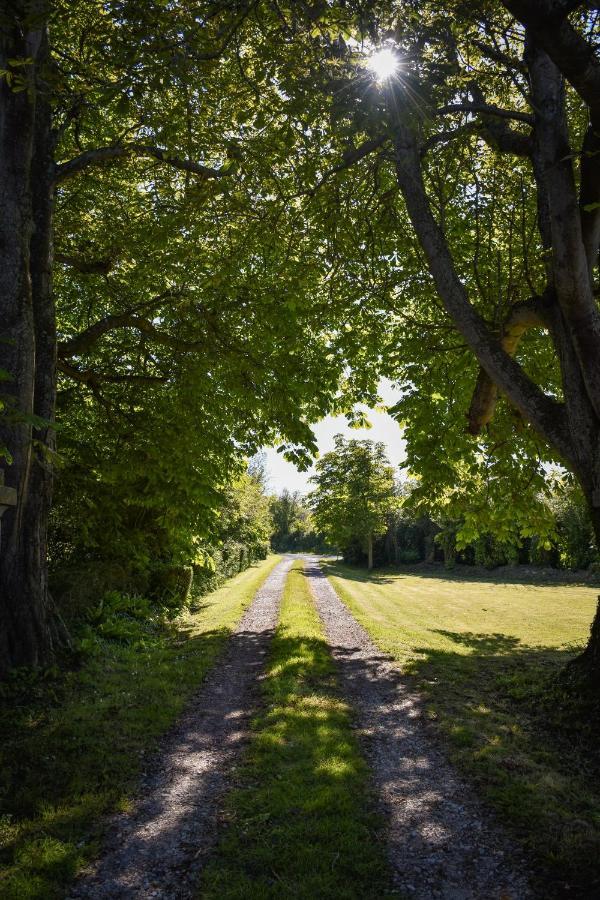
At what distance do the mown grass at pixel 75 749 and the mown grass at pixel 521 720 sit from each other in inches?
140

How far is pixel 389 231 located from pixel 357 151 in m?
2.12

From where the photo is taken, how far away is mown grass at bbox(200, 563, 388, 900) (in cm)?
352

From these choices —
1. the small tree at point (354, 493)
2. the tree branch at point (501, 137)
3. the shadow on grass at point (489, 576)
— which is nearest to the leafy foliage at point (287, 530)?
the small tree at point (354, 493)

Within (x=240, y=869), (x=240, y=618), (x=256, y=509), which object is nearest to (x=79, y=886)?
(x=240, y=869)

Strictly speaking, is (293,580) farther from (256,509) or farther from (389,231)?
(389,231)

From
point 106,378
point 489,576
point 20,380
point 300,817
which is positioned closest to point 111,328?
point 106,378

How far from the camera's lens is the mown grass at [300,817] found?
352 centimetres

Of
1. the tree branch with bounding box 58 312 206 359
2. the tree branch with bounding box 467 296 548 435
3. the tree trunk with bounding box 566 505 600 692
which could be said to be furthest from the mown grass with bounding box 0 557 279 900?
the tree branch with bounding box 467 296 548 435

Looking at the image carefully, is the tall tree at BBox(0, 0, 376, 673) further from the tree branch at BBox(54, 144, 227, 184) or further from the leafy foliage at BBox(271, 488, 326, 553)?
the leafy foliage at BBox(271, 488, 326, 553)

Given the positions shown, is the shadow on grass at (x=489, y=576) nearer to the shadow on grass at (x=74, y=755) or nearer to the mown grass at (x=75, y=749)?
the mown grass at (x=75, y=749)

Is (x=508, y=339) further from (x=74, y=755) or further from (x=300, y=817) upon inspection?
(x=74, y=755)

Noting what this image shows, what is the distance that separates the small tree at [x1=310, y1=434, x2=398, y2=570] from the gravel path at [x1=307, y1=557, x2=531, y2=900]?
31.4 metres

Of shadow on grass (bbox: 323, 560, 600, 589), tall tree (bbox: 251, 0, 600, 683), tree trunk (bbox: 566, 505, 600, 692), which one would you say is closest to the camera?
tall tree (bbox: 251, 0, 600, 683)

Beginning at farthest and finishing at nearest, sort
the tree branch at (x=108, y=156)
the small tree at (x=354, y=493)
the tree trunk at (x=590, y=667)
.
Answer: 1. the small tree at (x=354, y=493)
2. the tree branch at (x=108, y=156)
3. the tree trunk at (x=590, y=667)
